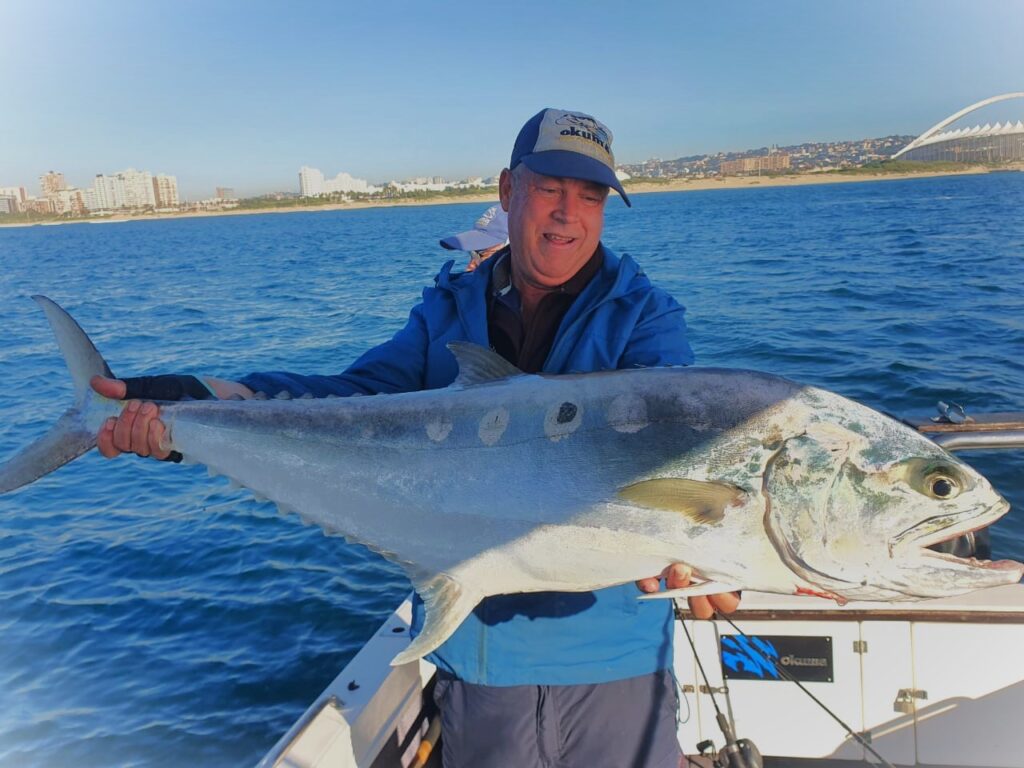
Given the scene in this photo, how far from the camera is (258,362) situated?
17.9 metres

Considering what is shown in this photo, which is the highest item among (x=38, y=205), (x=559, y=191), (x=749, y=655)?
(x=38, y=205)

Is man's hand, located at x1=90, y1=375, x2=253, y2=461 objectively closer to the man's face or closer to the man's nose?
the man's face

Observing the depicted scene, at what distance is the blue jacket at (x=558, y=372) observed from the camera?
8.39ft

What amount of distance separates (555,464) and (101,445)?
5.89 ft

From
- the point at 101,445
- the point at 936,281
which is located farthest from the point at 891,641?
the point at 936,281

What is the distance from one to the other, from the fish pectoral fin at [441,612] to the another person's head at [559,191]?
1.22m

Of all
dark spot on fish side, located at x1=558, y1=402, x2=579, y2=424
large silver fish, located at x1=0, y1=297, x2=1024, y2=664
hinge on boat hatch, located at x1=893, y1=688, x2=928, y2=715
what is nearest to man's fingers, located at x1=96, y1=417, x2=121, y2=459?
large silver fish, located at x1=0, y1=297, x2=1024, y2=664

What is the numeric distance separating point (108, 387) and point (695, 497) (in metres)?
2.25

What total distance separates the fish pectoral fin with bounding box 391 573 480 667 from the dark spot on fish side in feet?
2.06

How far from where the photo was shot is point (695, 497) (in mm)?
2164

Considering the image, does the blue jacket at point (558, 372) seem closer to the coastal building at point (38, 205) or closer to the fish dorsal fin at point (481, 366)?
the fish dorsal fin at point (481, 366)

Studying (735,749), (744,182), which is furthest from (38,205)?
(735,749)

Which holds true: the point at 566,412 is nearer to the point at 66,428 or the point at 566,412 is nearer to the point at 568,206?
the point at 568,206

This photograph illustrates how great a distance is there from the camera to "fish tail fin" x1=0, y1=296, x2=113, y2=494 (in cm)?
289
